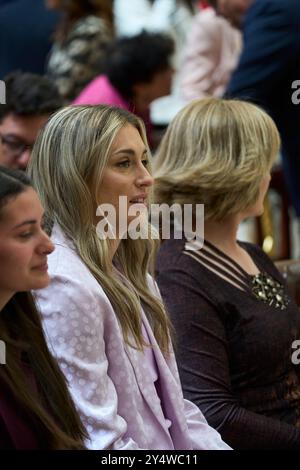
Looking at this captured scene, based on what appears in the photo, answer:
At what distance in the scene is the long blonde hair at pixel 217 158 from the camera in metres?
2.58

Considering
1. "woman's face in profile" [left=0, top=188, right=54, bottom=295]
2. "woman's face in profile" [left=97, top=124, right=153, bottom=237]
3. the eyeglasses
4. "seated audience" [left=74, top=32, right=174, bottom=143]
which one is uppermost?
"seated audience" [left=74, top=32, right=174, bottom=143]

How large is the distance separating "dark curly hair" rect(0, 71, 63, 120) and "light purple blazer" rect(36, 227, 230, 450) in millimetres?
1239

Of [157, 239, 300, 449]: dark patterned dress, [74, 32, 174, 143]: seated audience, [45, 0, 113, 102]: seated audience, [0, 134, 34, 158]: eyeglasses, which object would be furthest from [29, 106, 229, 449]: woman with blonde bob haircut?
[45, 0, 113, 102]: seated audience

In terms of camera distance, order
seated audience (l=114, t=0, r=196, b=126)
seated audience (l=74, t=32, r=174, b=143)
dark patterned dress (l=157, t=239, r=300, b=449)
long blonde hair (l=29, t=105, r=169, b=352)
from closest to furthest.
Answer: long blonde hair (l=29, t=105, r=169, b=352)
dark patterned dress (l=157, t=239, r=300, b=449)
seated audience (l=74, t=32, r=174, b=143)
seated audience (l=114, t=0, r=196, b=126)

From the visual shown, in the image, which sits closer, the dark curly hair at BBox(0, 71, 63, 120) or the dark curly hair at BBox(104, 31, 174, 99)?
the dark curly hair at BBox(0, 71, 63, 120)

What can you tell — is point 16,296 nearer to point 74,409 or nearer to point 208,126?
point 74,409

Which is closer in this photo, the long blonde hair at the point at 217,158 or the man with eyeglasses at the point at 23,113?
the long blonde hair at the point at 217,158

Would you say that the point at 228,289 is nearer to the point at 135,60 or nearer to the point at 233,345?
the point at 233,345

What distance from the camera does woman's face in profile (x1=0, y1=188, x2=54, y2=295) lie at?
1700mm

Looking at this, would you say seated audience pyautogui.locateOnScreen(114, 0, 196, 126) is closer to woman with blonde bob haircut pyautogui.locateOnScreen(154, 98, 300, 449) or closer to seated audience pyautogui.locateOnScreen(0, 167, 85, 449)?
woman with blonde bob haircut pyautogui.locateOnScreen(154, 98, 300, 449)

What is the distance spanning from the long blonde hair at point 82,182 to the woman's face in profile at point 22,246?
12.9 inches

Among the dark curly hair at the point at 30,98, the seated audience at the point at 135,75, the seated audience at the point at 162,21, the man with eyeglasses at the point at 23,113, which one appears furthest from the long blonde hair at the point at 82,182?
the seated audience at the point at 162,21

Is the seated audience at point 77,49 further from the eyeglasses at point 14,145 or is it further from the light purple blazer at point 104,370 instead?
the light purple blazer at point 104,370

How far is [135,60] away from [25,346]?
2737mm
